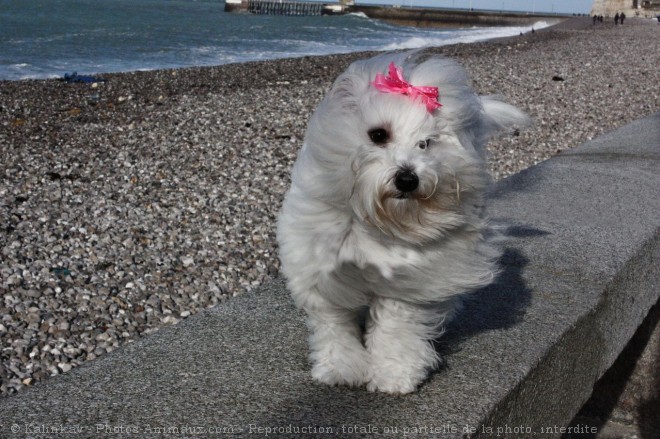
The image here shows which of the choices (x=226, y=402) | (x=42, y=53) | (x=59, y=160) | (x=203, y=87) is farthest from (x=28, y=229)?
(x=42, y=53)

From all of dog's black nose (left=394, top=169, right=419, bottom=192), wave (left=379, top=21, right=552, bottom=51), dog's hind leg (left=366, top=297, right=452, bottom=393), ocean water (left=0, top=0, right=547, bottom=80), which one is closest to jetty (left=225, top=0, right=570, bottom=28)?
wave (left=379, top=21, right=552, bottom=51)

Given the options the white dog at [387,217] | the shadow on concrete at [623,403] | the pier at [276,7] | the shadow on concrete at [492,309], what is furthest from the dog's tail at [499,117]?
the pier at [276,7]

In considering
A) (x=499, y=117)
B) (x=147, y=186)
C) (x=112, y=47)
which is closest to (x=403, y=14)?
(x=112, y=47)

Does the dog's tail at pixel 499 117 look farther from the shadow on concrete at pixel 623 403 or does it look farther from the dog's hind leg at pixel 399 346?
the shadow on concrete at pixel 623 403

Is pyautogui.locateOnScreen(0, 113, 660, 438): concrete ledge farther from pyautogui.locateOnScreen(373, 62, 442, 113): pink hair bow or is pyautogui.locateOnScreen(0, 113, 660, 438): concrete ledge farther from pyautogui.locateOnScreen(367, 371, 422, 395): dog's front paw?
pyautogui.locateOnScreen(373, 62, 442, 113): pink hair bow

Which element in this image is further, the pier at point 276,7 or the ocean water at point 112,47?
the pier at point 276,7

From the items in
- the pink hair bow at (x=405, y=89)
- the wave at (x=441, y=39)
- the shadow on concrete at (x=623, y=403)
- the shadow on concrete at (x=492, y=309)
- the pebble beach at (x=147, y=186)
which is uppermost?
the pink hair bow at (x=405, y=89)

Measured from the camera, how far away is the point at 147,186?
656 cm

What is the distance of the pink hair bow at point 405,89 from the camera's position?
2443mm

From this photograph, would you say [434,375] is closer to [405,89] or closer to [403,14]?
[405,89]

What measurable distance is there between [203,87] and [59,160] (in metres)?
5.67

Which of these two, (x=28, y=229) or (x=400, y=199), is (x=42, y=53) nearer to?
(x=28, y=229)

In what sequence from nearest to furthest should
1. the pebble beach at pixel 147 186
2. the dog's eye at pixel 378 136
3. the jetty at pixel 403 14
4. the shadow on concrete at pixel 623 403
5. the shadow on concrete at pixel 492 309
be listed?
1. the dog's eye at pixel 378 136
2. the shadow on concrete at pixel 492 309
3. the pebble beach at pixel 147 186
4. the shadow on concrete at pixel 623 403
5. the jetty at pixel 403 14

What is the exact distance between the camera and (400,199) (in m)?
2.32
